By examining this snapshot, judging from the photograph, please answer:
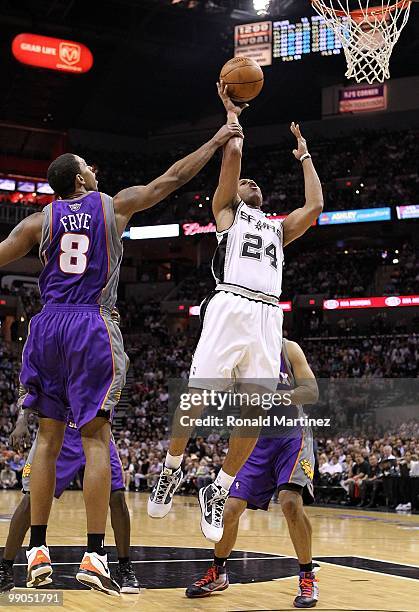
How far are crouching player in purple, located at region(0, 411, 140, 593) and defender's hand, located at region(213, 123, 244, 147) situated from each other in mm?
1977

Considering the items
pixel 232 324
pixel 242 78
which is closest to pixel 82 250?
pixel 232 324

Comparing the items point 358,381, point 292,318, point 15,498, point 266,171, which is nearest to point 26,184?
point 266,171

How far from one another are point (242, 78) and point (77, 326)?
194 centimetres

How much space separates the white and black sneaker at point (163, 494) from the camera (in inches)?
217

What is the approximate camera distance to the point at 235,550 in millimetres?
8859

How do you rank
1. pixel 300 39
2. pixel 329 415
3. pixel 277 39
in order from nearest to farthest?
pixel 329 415, pixel 300 39, pixel 277 39

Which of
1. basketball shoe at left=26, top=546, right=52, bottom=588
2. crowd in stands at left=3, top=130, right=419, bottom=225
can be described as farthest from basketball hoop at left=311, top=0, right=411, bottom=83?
crowd in stands at left=3, top=130, right=419, bottom=225

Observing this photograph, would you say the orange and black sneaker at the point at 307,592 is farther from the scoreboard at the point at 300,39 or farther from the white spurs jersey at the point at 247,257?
the scoreboard at the point at 300,39

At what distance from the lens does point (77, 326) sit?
468 cm

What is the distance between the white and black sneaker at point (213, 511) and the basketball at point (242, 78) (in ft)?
8.09

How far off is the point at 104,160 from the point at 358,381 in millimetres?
17262

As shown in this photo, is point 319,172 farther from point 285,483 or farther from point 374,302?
point 285,483

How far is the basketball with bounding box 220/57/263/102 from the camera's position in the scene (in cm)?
548

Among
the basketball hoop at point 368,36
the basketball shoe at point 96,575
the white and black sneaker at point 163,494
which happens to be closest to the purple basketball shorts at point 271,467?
the white and black sneaker at point 163,494
